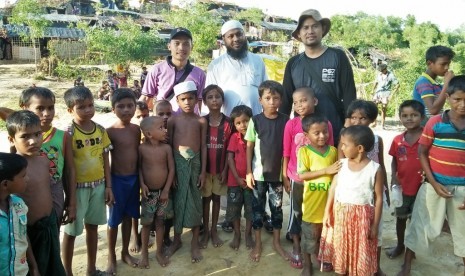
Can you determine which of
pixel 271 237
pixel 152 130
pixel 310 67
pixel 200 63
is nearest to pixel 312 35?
pixel 310 67

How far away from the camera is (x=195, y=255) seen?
11.6ft

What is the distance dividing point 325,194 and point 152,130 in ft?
5.34

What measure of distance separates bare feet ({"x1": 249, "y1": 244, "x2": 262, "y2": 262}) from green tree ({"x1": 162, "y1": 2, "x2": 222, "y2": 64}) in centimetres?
2379

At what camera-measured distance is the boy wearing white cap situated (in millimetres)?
3488

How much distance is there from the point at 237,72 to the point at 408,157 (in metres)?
1.91

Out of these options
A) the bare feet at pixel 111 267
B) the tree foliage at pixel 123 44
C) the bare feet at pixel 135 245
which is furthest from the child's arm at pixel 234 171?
the tree foliage at pixel 123 44

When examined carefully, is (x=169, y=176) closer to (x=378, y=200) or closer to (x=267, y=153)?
(x=267, y=153)

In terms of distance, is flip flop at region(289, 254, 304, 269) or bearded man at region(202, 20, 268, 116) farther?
bearded man at region(202, 20, 268, 116)

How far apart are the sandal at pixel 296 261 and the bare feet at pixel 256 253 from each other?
12.6 inches

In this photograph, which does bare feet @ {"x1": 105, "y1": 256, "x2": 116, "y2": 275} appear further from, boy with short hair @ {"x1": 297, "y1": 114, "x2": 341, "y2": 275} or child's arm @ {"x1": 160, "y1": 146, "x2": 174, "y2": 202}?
boy with short hair @ {"x1": 297, "y1": 114, "x2": 341, "y2": 275}

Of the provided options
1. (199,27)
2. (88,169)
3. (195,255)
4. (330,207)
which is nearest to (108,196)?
(88,169)

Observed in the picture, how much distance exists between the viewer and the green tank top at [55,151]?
8.98 feet

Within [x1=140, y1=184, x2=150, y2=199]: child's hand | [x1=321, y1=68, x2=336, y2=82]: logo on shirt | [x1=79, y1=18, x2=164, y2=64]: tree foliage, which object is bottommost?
[x1=140, y1=184, x2=150, y2=199]: child's hand

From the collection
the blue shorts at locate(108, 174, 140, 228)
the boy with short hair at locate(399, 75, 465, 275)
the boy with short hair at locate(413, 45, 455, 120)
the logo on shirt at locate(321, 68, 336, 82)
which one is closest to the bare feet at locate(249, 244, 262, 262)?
the blue shorts at locate(108, 174, 140, 228)
